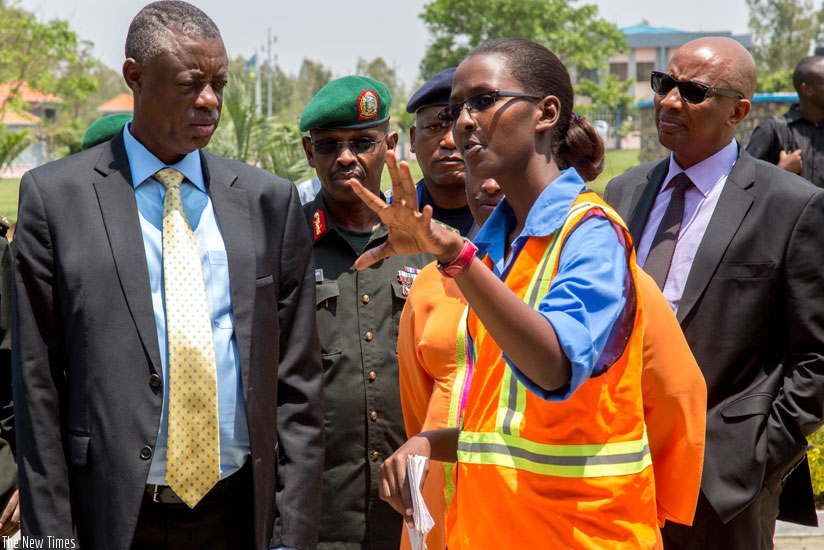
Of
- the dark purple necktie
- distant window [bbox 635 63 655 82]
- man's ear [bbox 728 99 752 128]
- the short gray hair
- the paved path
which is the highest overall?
the short gray hair

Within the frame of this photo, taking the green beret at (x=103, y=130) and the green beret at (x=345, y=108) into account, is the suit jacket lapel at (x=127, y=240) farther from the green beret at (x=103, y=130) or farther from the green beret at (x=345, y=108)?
the green beret at (x=103, y=130)

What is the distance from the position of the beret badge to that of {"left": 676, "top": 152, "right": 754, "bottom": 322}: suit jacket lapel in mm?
1357

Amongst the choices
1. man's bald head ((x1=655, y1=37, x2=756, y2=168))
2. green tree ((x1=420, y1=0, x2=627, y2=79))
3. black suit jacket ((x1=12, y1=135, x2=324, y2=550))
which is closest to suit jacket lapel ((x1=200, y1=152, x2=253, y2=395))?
black suit jacket ((x1=12, y1=135, x2=324, y2=550))

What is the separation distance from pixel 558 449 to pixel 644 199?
1.87m

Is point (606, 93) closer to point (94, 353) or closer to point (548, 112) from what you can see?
point (548, 112)

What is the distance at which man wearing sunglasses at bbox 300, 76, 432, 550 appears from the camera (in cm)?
359

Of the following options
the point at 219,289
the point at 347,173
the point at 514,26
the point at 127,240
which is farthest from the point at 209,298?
the point at 514,26

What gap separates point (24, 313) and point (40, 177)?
0.37m

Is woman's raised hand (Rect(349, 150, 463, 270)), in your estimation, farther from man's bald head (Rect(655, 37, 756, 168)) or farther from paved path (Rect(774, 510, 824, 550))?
paved path (Rect(774, 510, 824, 550))

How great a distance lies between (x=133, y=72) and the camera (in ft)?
9.20

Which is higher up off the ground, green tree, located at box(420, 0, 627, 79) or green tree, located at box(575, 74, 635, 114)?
green tree, located at box(420, 0, 627, 79)

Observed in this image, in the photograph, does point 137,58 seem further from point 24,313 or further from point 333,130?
point 333,130

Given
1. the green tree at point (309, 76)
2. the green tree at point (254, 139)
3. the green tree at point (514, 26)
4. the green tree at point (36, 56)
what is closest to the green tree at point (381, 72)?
the green tree at point (309, 76)

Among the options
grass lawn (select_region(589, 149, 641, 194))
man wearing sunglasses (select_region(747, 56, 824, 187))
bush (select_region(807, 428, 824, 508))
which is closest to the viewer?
grass lawn (select_region(589, 149, 641, 194))
